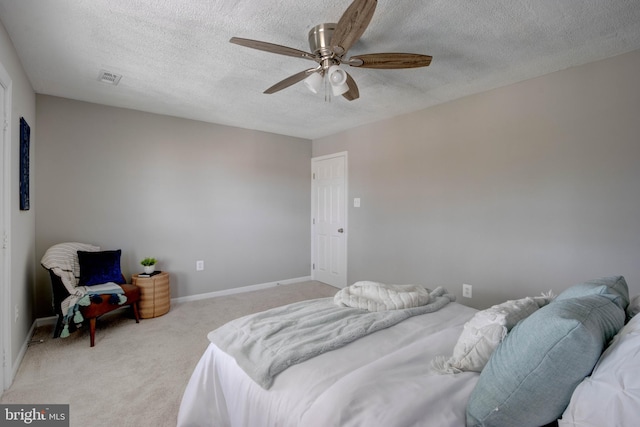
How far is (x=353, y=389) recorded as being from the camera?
103cm

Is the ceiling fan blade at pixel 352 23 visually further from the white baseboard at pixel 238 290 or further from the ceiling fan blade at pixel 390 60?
the white baseboard at pixel 238 290

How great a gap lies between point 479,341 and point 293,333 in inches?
32.2

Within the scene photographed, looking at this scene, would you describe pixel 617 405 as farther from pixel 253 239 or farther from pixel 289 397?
pixel 253 239

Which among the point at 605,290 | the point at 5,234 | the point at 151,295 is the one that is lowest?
the point at 151,295

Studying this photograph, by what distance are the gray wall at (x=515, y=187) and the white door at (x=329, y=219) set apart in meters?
0.56

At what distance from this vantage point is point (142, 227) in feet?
11.9

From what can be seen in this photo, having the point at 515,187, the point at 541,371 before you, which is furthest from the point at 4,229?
the point at 515,187

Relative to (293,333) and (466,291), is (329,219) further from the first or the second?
(293,333)

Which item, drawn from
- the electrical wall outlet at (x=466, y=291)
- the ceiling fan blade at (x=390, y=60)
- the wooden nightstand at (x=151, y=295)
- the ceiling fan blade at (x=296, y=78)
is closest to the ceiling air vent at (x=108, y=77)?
the ceiling fan blade at (x=296, y=78)

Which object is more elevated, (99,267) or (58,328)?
(99,267)

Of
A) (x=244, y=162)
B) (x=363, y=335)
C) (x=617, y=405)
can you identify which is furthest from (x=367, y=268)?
(x=617, y=405)

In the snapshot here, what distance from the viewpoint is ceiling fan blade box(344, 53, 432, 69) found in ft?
5.95

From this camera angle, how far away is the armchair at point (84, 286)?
261cm

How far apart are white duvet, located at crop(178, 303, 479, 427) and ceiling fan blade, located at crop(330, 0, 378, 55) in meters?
1.58
